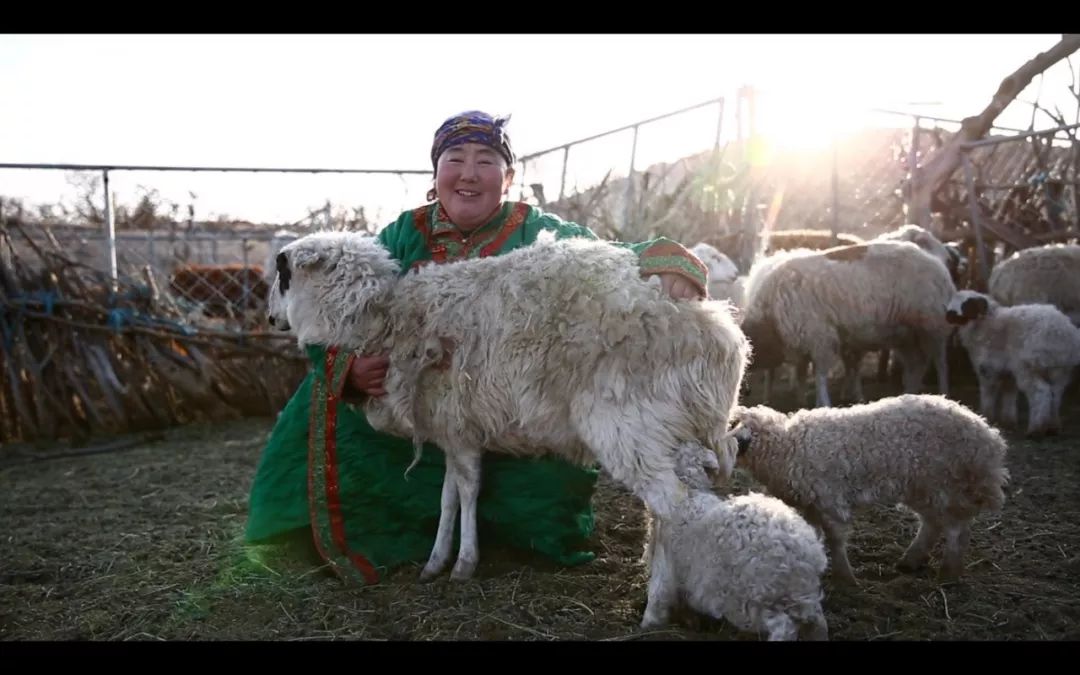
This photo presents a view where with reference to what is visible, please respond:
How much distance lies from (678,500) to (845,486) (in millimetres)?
912

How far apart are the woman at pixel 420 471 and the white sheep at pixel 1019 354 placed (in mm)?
4182

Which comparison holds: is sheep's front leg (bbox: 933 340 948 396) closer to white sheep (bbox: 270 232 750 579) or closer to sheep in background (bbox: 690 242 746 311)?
sheep in background (bbox: 690 242 746 311)

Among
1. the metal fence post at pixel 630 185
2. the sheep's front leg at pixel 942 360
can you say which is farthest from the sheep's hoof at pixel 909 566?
the metal fence post at pixel 630 185

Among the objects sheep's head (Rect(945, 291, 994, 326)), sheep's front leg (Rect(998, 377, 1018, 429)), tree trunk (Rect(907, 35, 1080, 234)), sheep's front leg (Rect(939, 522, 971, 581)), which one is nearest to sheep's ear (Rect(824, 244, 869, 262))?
sheep's head (Rect(945, 291, 994, 326))

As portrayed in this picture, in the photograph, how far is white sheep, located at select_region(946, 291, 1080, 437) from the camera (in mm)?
6141

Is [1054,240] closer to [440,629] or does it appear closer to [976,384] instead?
[976,384]

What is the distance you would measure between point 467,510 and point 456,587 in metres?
0.34

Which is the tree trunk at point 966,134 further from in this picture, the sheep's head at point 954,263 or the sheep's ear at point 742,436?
the sheep's ear at point 742,436

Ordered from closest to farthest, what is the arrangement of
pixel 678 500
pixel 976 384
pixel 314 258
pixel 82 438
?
pixel 678 500
pixel 314 258
pixel 82 438
pixel 976 384

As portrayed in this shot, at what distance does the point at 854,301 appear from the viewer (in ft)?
23.1

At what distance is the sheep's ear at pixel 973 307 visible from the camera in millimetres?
6582

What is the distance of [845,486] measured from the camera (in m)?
3.37

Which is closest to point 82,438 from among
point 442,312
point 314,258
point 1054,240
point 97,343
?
point 97,343

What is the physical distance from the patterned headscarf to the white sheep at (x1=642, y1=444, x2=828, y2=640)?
5.50ft
